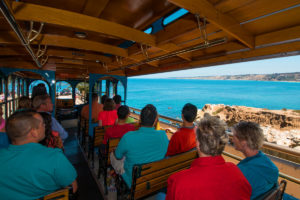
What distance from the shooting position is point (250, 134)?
1.59 meters

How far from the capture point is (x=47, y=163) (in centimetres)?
119

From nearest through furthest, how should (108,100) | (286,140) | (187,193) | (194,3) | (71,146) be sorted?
(187,193) < (194,3) < (108,100) < (71,146) < (286,140)

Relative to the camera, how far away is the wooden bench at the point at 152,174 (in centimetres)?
159

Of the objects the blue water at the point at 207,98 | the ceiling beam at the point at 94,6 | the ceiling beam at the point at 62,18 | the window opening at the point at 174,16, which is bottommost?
the blue water at the point at 207,98

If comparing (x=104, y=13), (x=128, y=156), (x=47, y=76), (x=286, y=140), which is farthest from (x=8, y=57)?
(x=286, y=140)

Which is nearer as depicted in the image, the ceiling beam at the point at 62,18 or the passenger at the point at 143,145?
the ceiling beam at the point at 62,18

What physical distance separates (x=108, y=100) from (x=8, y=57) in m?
3.62

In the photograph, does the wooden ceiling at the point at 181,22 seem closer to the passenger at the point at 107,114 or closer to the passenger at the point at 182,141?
the passenger at the point at 182,141

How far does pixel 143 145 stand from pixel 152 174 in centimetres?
35

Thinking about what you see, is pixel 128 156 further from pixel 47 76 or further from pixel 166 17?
pixel 47 76

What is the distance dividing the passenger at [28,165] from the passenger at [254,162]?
1.74m

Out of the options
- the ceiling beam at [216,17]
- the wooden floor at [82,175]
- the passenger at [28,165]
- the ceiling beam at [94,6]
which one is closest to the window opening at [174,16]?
the ceiling beam at [216,17]

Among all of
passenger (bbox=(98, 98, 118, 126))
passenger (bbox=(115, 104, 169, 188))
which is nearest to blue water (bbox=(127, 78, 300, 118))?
passenger (bbox=(98, 98, 118, 126))

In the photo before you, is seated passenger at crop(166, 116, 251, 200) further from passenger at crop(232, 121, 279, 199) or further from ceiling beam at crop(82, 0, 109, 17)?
ceiling beam at crop(82, 0, 109, 17)
